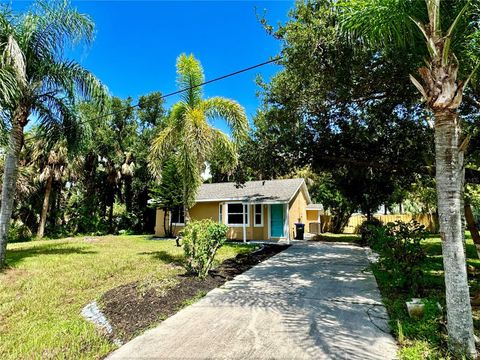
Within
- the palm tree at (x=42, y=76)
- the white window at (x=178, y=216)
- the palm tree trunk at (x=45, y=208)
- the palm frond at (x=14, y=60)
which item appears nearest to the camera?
the palm frond at (x=14, y=60)

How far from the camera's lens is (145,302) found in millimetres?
5820

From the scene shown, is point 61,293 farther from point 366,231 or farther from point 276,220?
point 276,220

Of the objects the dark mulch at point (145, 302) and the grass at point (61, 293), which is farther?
the dark mulch at point (145, 302)

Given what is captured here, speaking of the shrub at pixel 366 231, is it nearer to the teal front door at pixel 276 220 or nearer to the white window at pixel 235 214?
the teal front door at pixel 276 220

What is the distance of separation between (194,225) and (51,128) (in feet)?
23.7

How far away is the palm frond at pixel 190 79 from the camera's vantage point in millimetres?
10172

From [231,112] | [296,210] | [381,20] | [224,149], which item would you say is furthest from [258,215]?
[381,20]

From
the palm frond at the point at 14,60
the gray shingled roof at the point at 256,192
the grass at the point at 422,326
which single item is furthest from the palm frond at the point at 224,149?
the gray shingled roof at the point at 256,192

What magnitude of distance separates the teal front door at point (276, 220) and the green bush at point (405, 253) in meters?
11.4

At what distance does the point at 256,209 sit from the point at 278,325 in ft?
45.1

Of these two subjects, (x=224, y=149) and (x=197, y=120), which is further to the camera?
(x=224, y=149)

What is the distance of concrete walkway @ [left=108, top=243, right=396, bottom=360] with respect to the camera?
153 inches

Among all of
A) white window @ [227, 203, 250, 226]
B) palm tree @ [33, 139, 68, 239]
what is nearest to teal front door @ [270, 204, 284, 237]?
white window @ [227, 203, 250, 226]

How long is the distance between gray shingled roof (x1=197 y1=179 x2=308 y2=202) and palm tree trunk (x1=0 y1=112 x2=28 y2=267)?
1112 centimetres
